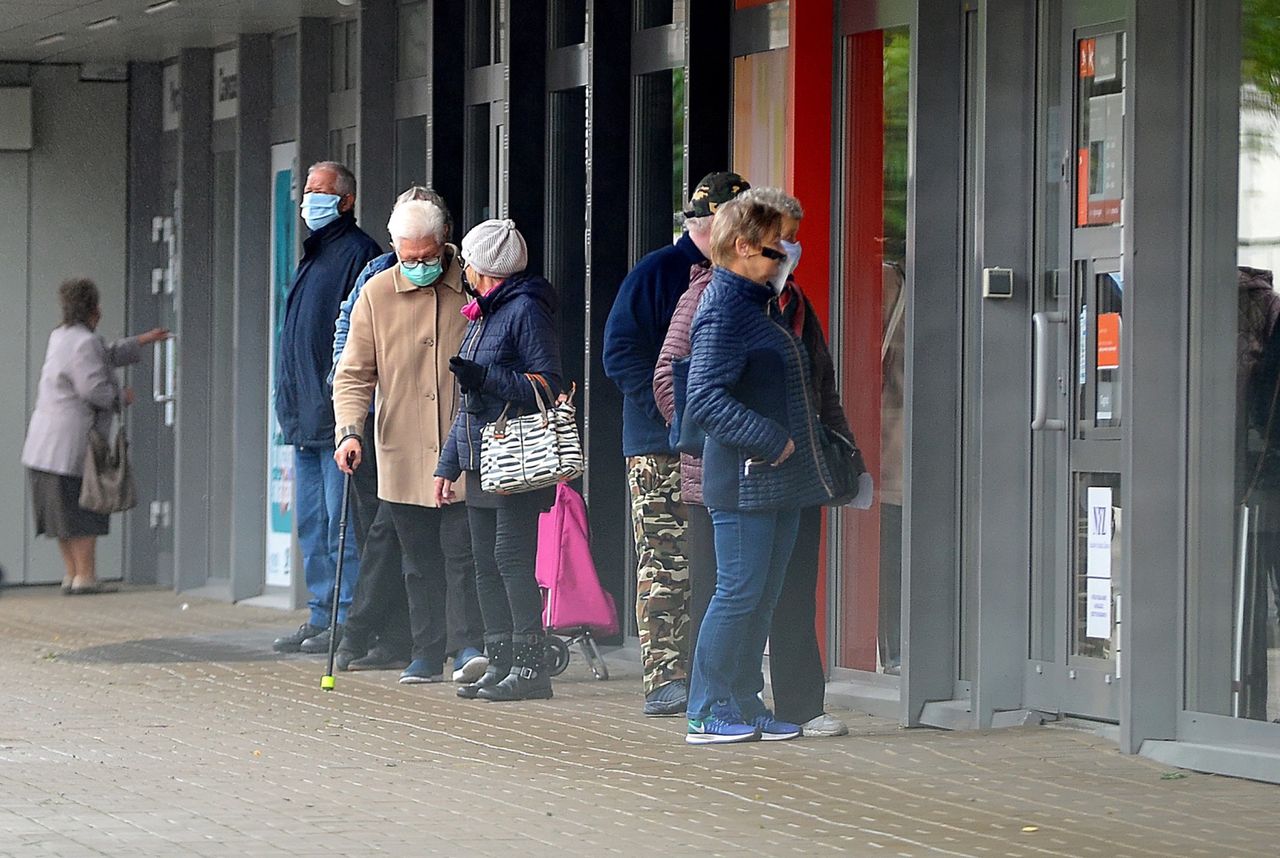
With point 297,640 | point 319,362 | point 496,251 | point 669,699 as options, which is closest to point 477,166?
point 319,362

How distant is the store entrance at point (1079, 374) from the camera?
8.33 m

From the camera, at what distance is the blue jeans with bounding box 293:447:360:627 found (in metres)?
11.2

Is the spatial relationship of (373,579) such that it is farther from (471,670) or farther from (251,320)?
(251,320)

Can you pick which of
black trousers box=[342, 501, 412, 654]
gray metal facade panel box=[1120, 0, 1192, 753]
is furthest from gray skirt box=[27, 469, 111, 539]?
gray metal facade panel box=[1120, 0, 1192, 753]

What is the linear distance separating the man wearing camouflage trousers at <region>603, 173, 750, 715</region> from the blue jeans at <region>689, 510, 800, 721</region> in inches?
27.9

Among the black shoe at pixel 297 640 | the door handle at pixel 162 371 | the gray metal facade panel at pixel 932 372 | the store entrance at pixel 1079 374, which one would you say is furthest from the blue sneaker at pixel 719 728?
the door handle at pixel 162 371

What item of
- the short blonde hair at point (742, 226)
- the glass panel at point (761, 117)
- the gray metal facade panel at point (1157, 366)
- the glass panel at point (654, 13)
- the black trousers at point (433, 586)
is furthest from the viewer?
the glass panel at point (654, 13)

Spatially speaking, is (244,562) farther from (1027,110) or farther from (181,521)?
(1027,110)

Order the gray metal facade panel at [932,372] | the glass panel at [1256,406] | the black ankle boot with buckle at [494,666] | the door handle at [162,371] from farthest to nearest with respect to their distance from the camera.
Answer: the door handle at [162,371] → the black ankle boot with buckle at [494,666] → the gray metal facade panel at [932,372] → the glass panel at [1256,406]

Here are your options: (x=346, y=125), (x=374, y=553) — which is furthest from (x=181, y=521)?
(x=374, y=553)

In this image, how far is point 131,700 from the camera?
9.53 m

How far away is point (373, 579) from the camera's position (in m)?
10.4

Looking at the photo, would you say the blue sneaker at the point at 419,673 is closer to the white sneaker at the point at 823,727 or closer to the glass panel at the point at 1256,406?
the white sneaker at the point at 823,727

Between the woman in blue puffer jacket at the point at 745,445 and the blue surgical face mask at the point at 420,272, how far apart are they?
211cm
